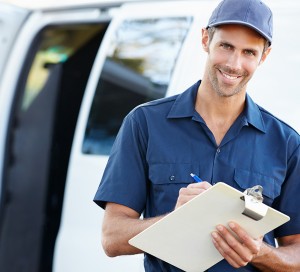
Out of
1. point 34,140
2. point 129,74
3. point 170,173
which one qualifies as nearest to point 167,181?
point 170,173

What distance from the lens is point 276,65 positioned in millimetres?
3494

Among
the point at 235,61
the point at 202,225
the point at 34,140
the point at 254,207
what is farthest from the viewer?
the point at 34,140

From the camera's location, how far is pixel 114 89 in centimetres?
447

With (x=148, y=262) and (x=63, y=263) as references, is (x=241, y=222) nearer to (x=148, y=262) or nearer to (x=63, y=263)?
(x=148, y=262)

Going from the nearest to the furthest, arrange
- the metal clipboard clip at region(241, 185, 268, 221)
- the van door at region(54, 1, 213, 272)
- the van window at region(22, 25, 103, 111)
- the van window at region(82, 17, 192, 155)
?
the metal clipboard clip at region(241, 185, 268, 221), the van door at region(54, 1, 213, 272), the van window at region(82, 17, 192, 155), the van window at region(22, 25, 103, 111)

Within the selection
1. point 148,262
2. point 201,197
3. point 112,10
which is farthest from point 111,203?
point 112,10

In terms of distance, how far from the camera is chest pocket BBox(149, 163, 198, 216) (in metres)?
2.45

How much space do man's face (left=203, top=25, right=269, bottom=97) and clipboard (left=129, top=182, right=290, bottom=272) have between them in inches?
15.2

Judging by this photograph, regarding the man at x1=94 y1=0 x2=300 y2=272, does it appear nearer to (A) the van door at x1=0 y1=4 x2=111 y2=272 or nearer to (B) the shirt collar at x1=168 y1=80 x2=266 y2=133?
(B) the shirt collar at x1=168 y1=80 x2=266 y2=133

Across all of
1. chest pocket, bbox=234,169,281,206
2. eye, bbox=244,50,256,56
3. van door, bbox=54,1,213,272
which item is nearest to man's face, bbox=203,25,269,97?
eye, bbox=244,50,256,56

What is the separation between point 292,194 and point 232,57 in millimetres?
463

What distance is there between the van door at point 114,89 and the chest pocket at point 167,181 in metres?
1.37

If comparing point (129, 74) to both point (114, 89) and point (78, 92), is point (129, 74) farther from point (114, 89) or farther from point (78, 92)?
point (78, 92)

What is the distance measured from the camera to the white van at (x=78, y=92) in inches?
148
